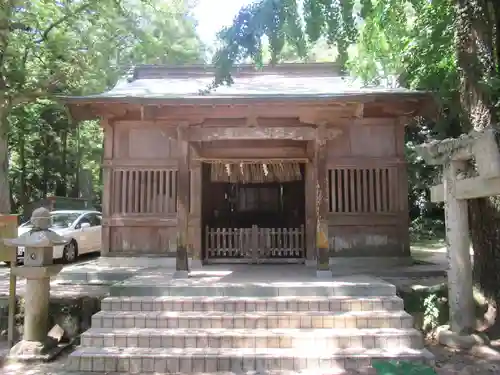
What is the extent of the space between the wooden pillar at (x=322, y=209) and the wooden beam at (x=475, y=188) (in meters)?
2.07

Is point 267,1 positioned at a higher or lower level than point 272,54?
higher

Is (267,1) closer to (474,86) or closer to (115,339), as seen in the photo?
(474,86)

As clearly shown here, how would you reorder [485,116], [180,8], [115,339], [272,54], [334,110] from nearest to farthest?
[272,54] < [115,339] < [485,116] < [334,110] < [180,8]

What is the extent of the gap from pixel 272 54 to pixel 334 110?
12.3 ft

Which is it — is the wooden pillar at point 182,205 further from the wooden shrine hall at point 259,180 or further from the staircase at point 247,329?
the wooden shrine hall at point 259,180

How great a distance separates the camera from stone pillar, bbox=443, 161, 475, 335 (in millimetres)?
6020

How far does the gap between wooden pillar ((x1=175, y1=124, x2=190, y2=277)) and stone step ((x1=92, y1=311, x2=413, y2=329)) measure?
5.13 ft

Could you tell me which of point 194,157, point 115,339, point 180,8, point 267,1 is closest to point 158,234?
point 194,157

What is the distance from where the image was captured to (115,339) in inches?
226

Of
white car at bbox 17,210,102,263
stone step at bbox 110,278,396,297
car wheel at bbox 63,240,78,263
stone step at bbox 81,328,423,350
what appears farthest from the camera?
white car at bbox 17,210,102,263

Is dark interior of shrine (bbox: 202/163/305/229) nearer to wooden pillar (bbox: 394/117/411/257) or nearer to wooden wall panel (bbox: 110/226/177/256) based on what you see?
wooden wall panel (bbox: 110/226/177/256)

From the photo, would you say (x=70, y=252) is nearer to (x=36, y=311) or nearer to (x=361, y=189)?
(x=36, y=311)

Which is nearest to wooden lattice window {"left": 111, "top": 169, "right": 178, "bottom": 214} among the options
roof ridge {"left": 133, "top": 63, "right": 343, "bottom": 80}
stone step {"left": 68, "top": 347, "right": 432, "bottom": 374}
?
roof ridge {"left": 133, "top": 63, "right": 343, "bottom": 80}

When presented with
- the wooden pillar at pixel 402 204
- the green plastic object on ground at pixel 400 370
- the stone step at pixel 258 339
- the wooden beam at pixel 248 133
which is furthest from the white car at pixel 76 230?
the green plastic object on ground at pixel 400 370
